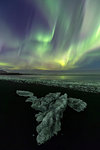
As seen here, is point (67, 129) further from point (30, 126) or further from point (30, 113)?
point (30, 113)

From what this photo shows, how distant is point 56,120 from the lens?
279 inches

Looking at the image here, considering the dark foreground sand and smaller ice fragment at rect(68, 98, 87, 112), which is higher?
smaller ice fragment at rect(68, 98, 87, 112)

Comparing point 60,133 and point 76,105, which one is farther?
point 76,105

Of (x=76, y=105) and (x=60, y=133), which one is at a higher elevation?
(x=76, y=105)

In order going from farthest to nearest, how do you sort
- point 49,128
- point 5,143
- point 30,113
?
point 30,113 → point 49,128 → point 5,143

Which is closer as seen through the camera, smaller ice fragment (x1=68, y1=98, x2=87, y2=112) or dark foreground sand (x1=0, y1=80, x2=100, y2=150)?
dark foreground sand (x1=0, y1=80, x2=100, y2=150)

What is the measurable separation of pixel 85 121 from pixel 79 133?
1922 mm

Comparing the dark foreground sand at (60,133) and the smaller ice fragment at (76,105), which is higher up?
the smaller ice fragment at (76,105)

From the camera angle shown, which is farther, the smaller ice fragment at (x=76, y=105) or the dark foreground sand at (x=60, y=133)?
the smaller ice fragment at (x=76, y=105)

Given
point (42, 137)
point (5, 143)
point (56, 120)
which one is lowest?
point (5, 143)

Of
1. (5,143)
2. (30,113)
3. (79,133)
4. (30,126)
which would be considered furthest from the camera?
(30,113)

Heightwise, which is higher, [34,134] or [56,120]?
[56,120]

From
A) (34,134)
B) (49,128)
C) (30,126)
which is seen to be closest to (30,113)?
(30,126)

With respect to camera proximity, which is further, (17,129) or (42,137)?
(17,129)
